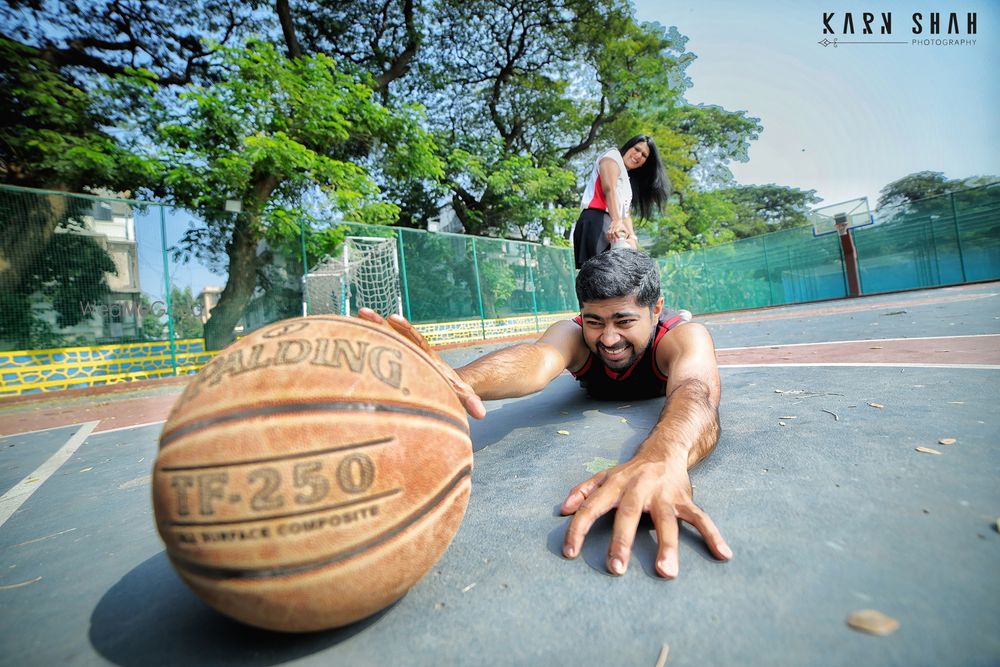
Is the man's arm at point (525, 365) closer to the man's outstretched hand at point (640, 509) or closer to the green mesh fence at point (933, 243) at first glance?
the man's outstretched hand at point (640, 509)

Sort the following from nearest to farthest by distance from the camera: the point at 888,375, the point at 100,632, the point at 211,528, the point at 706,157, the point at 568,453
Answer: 1. the point at 211,528
2. the point at 100,632
3. the point at 568,453
4. the point at 888,375
5. the point at 706,157

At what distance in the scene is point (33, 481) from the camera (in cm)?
263

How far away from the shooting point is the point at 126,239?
9.27m

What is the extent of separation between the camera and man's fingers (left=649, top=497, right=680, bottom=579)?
3.69 ft

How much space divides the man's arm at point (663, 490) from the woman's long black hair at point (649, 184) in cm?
286

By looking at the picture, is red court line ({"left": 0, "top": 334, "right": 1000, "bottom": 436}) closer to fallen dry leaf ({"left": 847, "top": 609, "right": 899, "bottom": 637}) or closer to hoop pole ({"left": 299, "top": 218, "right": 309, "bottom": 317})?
fallen dry leaf ({"left": 847, "top": 609, "right": 899, "bottom": 637})

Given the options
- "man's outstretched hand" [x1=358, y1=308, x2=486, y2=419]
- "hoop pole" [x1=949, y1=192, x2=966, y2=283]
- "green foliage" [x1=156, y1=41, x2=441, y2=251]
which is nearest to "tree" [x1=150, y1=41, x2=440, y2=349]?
"green foliage" [x1=156, y1=41, x2=441, y2=251]

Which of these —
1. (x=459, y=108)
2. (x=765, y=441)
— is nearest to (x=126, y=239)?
(x=765, y=441)

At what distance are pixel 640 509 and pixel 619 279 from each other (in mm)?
1369

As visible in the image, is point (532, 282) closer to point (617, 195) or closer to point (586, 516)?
point (617, 195)

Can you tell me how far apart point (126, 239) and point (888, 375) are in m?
12.0

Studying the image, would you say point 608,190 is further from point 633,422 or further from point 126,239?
point 126,239

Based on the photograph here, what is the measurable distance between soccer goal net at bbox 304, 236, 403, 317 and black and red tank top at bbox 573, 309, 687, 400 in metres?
9.52

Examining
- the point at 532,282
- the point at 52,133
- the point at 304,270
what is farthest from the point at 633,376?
the point at 532,282
